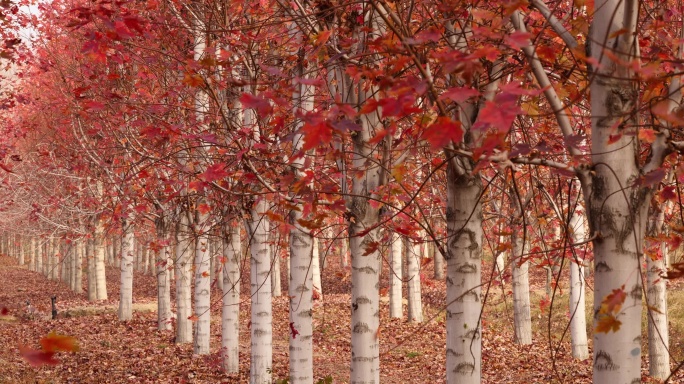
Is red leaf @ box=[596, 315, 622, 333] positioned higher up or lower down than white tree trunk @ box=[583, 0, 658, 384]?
lower down

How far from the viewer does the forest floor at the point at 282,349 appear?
399 inches

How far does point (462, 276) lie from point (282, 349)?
1021 centimetres

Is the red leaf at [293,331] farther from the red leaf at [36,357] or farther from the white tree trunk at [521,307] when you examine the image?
the white tree trunk at [521,307]

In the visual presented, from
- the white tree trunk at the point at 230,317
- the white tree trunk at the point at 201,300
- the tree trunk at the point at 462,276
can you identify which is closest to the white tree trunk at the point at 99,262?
the white tree trunk at the point at 201,300

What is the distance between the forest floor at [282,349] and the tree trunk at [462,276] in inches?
90.7

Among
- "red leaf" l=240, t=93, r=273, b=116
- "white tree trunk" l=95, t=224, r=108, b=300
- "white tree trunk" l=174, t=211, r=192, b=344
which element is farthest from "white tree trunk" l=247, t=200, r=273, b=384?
"white tree trunk" l=95, t=224, r=108, b=300

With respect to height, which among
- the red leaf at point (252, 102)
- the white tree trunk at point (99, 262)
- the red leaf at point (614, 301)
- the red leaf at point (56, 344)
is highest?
the white tree trunk at point (99, 262)

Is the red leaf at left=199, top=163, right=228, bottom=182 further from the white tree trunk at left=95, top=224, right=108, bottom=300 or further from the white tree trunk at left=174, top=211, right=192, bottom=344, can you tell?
the white tree trunk at left=95, top=224, right=108, bottom=300

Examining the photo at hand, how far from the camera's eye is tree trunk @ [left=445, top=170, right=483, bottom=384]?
3.61 meters

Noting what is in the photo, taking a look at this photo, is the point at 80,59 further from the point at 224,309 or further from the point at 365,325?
the point at 365,325

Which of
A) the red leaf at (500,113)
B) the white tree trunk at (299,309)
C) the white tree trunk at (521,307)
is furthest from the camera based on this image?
the white tree trunk at (521,307)

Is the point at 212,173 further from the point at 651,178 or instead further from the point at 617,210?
the point at 651,178

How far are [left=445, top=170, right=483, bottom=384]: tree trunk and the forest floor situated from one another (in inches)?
90.7

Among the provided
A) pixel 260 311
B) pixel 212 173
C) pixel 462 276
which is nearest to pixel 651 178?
pixel 462 276
